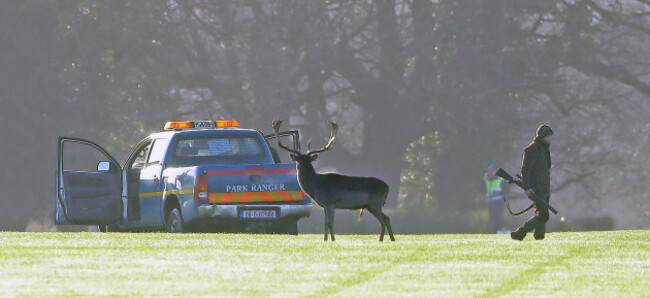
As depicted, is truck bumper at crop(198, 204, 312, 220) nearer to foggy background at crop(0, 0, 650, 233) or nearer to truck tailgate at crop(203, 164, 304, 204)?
truck tailgate at crop(203, 164, 304, 204)

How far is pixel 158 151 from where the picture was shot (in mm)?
25016

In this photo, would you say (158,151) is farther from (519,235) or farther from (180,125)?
(519,235)

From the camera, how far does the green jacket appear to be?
21.2m

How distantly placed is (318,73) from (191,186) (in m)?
28.6

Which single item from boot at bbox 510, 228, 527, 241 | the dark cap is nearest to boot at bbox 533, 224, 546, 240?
boot at bbox 510, 228, 527, 241

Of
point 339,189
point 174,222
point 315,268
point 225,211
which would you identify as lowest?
point 315,268

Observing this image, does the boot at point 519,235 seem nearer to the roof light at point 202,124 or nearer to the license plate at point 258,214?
the license plate at point 258,214

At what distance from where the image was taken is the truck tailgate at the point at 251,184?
76.8 feet

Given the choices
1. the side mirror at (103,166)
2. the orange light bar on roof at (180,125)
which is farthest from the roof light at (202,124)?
the side mirror at (103,166)

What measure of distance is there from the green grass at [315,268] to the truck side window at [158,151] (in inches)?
132

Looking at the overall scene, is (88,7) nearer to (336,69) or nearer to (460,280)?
(336,69)

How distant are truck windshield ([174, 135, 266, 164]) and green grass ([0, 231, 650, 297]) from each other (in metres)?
3.23

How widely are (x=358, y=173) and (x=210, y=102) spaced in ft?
17.7

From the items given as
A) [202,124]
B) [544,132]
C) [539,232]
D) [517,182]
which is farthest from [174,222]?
[544,132]
